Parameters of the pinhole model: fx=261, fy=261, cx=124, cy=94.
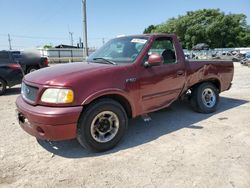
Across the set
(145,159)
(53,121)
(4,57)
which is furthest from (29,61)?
(145,159)

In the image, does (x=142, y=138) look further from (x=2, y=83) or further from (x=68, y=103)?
(x=2, y=83)

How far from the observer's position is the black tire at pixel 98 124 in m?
3.71

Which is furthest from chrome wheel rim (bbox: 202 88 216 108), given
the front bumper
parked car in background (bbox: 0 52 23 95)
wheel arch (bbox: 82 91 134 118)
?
parked car in background (bbox: 0 52 23 95)

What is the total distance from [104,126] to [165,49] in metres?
2.15

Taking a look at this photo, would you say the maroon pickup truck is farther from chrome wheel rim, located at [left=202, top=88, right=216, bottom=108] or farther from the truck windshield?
chrome wheel rim, located at [left=202, top=88, right=216, bottom=108]

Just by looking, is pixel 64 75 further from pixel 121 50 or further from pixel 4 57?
pixel 4 57

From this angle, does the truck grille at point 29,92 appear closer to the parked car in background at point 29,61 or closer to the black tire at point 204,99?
the black tire at point 204,99

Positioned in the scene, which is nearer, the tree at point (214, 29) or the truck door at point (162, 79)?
the truck door at point (162, 79)

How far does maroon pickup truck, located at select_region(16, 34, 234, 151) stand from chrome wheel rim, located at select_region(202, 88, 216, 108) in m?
0.69

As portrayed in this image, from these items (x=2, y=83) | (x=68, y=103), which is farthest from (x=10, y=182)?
(x=2, y=83)

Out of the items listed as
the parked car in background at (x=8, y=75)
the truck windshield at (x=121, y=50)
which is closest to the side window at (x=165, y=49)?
the truck windshield at (x=121, y=50)

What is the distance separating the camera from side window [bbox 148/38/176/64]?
16.3 feet

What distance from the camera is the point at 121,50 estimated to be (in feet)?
16.0

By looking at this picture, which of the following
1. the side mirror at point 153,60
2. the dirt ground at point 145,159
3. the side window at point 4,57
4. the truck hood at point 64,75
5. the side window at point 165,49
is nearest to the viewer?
the dirt ground at point 145,159
